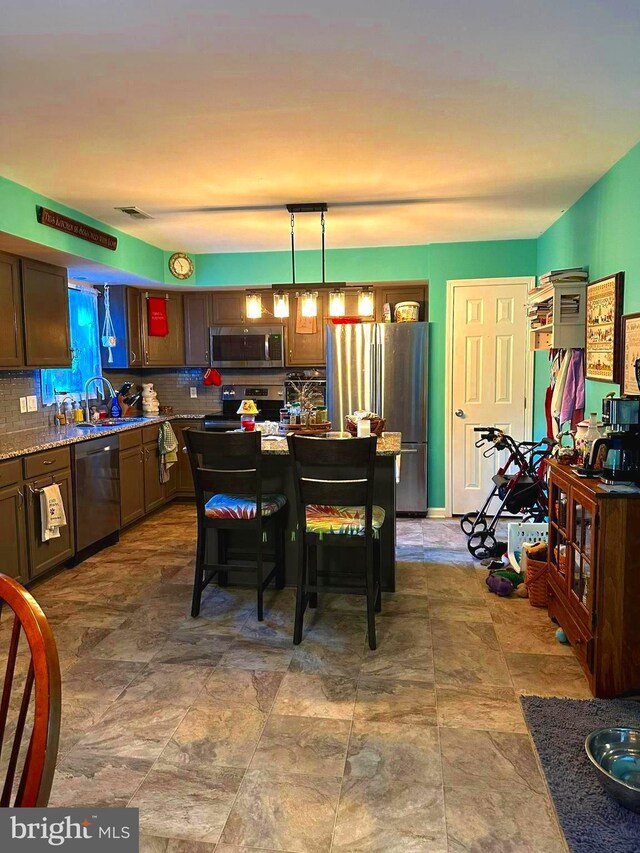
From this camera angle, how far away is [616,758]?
2037 millimetres

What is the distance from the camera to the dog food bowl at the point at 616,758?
188cm

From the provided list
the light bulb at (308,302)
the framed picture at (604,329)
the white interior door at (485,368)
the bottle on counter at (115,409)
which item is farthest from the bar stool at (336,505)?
the bottle on counter at (115,409)

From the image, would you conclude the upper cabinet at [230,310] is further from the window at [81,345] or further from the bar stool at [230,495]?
the bar stool at [230,495]

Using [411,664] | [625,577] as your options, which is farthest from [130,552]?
[625,577]

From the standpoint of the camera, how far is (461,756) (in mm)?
2160

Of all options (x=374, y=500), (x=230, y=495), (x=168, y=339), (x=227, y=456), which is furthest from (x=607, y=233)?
(x=168, y=339)

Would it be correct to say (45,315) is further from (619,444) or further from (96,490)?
(619,444)

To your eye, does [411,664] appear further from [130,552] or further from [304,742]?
[130,552]

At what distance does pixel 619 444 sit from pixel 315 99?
6.34 ft

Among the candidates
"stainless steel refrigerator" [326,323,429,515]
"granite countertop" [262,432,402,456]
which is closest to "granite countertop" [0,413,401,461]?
"granite countertop" [262,432,402,456]

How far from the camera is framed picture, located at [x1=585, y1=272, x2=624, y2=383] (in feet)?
10.2

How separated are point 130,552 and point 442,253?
12.0ft

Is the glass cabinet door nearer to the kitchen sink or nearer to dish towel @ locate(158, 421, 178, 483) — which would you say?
the kitchen sink

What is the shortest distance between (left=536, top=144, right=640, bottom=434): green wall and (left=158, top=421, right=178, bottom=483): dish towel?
3.65 metres
